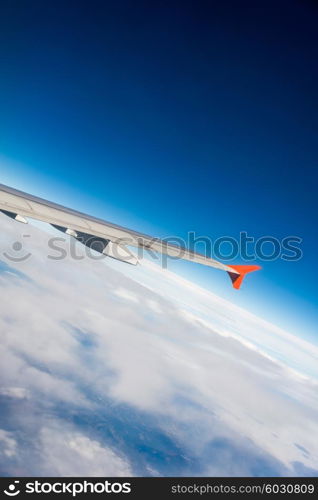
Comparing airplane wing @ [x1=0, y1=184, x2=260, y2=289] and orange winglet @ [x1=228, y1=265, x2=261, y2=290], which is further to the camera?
orange winglet @ [x1=228, y1=265, x2=261, y2=290]

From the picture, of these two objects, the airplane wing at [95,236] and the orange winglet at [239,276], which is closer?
the airplane wing at [95,236]

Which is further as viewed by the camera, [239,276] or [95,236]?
[239,276]

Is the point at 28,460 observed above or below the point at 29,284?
below

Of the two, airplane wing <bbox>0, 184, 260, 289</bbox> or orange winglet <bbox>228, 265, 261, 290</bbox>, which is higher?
orange winglet <bbox>228, 265, 261, 290</bbox>

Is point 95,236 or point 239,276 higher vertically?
point 239,276

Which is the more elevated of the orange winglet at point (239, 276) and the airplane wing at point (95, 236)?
the orange winglet at point (239, 276)

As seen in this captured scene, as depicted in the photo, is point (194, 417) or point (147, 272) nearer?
point (194, 417)

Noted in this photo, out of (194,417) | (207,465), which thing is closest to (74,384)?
(207,465)
